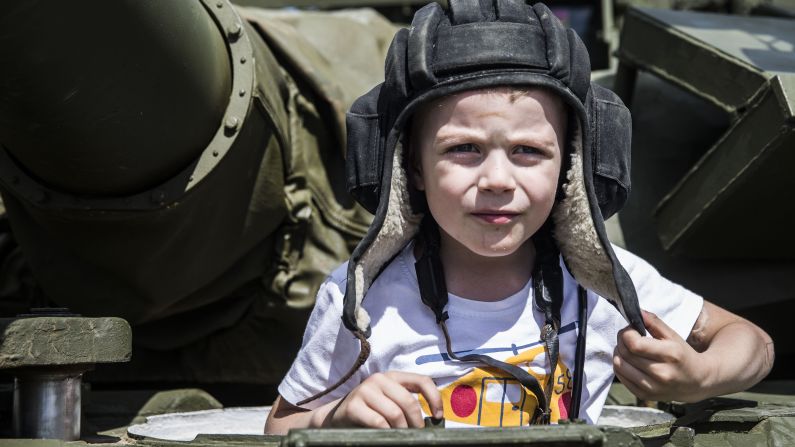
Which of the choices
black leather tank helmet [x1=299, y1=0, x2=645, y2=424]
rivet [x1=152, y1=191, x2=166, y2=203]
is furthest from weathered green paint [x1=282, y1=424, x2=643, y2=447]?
rivet [x1=152, y1=191, x2=166, y2=203]

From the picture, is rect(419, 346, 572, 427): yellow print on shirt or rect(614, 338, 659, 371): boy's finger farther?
rect(419, 346, 572, 427): yellow print on shirt

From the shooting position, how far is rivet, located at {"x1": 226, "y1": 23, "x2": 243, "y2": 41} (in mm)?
3195

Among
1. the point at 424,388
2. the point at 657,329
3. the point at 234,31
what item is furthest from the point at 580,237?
the point at 234,31

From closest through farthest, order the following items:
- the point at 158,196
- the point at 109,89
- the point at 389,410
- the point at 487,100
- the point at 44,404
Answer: the point at 389,410 < the point at 487,100 < the point at 44,404 < the point at 109,89 < the point at 158,196

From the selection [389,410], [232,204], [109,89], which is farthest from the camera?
[232,204]

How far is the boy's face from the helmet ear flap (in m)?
0.11

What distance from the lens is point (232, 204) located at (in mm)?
3398

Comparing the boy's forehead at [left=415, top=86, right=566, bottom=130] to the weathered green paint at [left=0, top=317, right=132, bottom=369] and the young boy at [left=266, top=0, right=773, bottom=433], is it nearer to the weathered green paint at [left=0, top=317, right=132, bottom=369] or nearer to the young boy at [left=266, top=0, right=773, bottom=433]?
the young boy at [left=266, top=0, right=773, bottom=433]

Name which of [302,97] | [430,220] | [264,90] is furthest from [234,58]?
[430,220]

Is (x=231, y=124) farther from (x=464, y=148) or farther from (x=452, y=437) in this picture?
(x=452, y=437)

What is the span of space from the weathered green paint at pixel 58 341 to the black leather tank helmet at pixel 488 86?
1.66ft

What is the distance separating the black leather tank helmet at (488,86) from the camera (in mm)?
2141

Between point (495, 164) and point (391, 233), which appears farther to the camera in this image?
point (391, 233)

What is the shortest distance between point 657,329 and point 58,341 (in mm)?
1101
